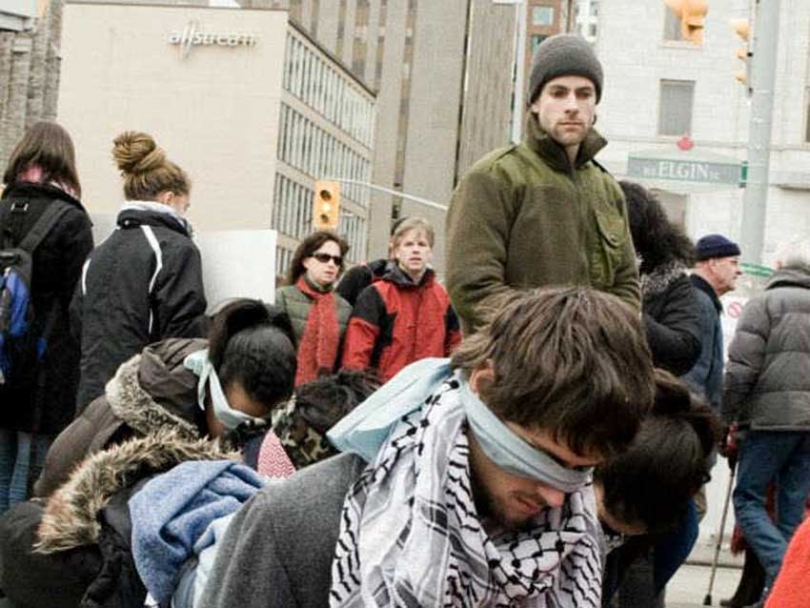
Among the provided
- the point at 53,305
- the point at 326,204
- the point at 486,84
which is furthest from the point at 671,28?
the point at 486,84

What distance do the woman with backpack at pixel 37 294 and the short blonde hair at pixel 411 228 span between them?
2366 millimetres

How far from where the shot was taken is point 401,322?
9750 millimetres

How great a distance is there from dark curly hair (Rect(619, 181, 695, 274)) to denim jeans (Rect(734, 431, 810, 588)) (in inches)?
83.9

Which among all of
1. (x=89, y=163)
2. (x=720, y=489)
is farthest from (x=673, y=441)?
(x=89, y=163)

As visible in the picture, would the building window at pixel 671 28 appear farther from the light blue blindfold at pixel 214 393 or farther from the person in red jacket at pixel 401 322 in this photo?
the light blue blindfold at pixel 214 393

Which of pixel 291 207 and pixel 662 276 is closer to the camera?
pixel 662 276

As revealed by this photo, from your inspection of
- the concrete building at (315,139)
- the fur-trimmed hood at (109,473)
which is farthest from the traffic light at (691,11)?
the concrete building at (315,139)

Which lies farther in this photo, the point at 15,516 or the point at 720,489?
the point at 720,489

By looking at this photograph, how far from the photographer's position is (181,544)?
3.69 meters

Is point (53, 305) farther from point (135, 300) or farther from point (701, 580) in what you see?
point (701, 580)

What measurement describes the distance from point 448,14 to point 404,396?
6336 inches

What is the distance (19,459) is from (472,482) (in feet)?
17.5

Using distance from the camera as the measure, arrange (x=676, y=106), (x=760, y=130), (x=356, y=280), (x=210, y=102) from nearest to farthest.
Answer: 1. (x=356, y=280)
2. (x=760, y=130)
3. (x=676, y=106)
4. (x=210, y=102)

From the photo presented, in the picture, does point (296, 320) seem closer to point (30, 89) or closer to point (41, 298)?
point (41, 298)
